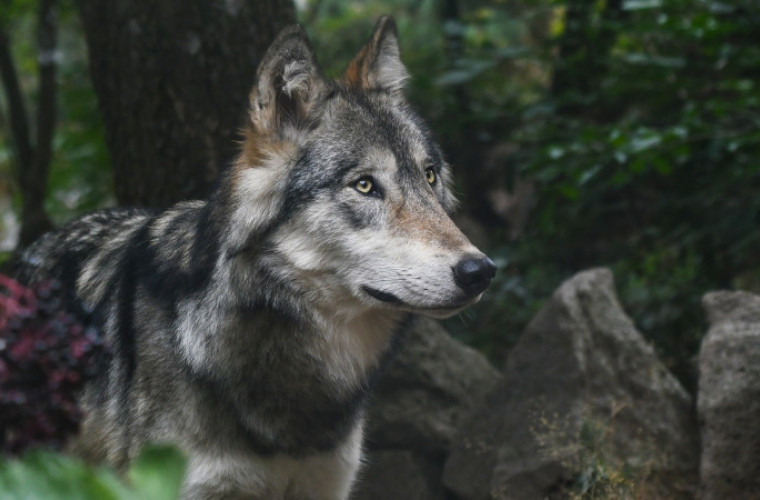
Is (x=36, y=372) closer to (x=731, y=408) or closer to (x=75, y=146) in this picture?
(x=731, y=408)

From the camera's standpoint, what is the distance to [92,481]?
0.93 meters

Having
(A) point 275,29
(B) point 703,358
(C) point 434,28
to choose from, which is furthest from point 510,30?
(B) point 703,358

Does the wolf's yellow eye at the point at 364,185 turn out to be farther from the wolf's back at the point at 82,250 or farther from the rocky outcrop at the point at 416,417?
the rocky outcrop at the point at 416,417

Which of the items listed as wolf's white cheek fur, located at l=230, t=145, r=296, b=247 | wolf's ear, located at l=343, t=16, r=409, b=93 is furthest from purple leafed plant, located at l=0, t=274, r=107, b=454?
wolf's ear, located at l=343, t=16, r=409, b=93

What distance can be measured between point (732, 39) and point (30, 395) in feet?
21.8

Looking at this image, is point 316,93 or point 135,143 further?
point 135,143

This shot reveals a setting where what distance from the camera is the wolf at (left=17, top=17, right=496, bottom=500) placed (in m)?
3.26

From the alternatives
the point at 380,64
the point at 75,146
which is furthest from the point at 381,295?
the point at 75,146

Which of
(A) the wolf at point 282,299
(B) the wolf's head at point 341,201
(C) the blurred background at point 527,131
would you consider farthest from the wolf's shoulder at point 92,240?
(C) the blurred background at point 527,131

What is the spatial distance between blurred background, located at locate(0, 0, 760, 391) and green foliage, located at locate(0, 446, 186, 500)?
4127 mm

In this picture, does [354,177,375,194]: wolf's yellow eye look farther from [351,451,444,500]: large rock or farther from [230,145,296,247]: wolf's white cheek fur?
[351,451,444,500]: large rock

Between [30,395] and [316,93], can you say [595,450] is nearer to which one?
[316,93]

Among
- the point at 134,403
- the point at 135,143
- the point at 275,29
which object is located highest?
the point at 275,29

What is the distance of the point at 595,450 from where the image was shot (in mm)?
4402
